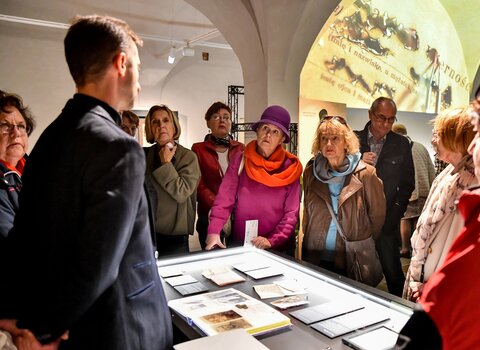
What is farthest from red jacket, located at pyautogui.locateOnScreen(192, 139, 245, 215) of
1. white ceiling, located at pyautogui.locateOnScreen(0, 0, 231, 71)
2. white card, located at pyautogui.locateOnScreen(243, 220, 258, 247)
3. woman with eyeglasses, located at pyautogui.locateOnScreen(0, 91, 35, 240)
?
white ceiling, located at pyautogui.locateOnScreen(0, 0, 231, 71)

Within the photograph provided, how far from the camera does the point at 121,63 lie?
121cm

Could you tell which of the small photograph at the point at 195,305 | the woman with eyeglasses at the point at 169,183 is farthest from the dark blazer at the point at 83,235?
the woman with eyeglasses at the point at 169,183

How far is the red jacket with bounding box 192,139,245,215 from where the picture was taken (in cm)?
361

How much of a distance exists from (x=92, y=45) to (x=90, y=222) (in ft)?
1.68

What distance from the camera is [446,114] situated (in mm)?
2029

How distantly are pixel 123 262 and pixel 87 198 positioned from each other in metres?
0.23

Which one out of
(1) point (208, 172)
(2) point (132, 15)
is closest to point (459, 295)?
(1) point (208, 172)

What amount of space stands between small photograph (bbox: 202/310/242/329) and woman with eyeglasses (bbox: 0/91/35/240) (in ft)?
2.89

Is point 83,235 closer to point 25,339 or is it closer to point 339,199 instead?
point 25,339

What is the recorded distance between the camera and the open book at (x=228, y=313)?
1.49 meters

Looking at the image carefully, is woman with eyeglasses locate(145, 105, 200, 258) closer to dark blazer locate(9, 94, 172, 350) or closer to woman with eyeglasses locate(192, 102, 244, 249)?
woman with eyeglasses locate(192, 102, 244, 249)

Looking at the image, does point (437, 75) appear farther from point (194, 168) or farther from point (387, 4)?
point (194, 168)

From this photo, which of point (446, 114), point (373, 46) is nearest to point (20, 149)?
point (446, 114)

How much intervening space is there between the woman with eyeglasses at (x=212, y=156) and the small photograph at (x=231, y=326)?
2075 mm
